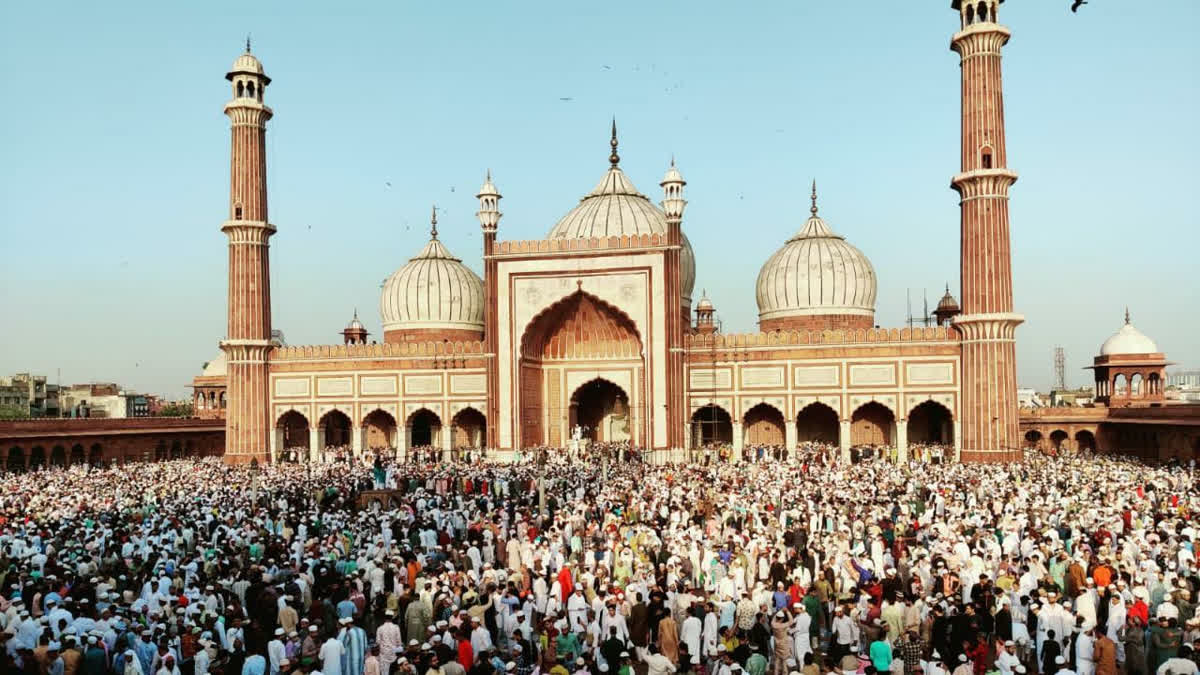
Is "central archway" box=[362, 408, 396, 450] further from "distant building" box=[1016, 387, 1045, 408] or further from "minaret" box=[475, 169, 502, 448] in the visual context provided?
"distant building" box=[1016, 387, 1045, 408]

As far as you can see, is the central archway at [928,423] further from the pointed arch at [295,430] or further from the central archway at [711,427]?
the pointed arch at [295,430]

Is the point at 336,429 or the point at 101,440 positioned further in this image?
the point at 336,429

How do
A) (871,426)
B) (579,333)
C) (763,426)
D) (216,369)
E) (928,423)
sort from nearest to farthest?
(871,426)
(928,423)
(763,426)
(579,333)
(216,369)

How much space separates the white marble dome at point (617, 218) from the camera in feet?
122

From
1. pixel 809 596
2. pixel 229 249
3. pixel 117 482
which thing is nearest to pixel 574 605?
pixel 809 596

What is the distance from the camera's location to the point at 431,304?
128ft

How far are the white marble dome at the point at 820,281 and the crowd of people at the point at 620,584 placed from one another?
16.6 metres

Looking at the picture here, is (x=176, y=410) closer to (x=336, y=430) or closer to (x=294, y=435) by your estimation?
(x=294, y=435)

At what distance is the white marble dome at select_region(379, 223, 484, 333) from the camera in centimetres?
3916

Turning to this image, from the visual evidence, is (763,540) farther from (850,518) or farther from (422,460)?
(422,460)

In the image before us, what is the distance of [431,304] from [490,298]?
7.69 m

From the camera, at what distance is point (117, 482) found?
22359 millimetres

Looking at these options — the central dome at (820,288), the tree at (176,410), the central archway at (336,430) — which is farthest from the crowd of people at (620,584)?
the tree at (176,410)

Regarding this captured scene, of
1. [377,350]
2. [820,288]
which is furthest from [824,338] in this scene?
[377,350]
